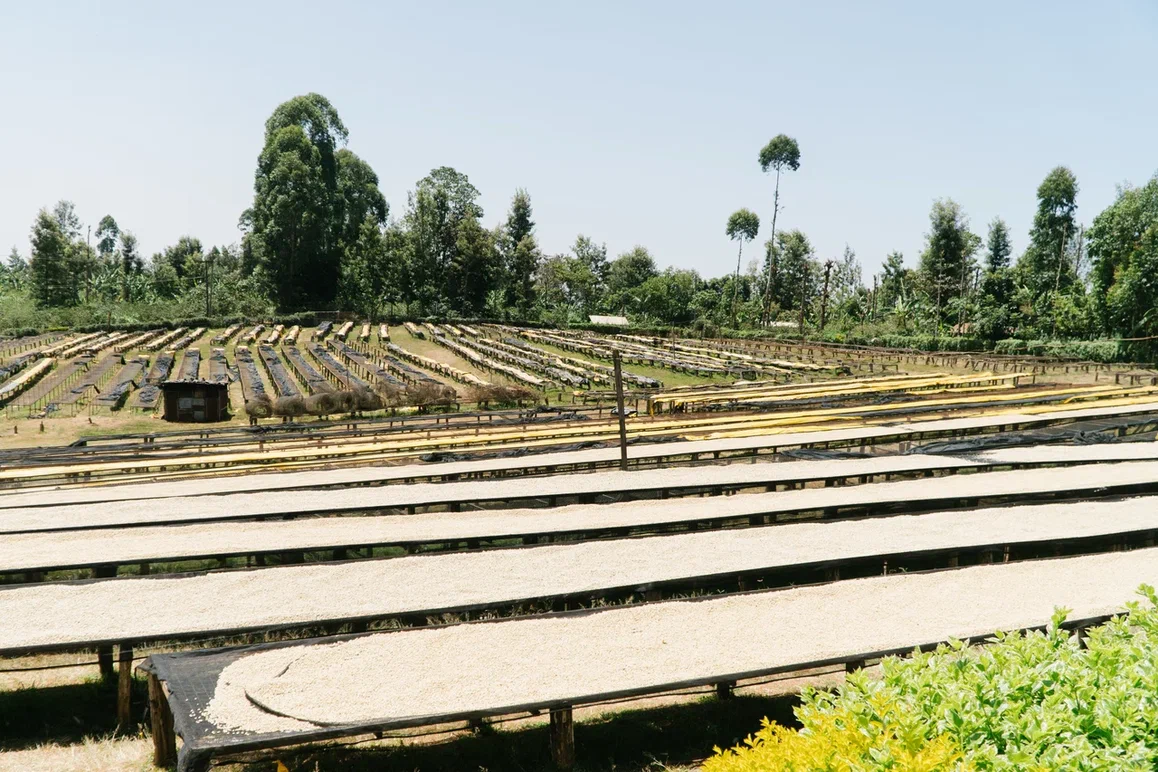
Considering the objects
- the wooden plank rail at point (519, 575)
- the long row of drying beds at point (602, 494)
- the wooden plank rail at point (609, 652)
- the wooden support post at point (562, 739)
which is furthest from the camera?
the long row of drying beds at point (602, 494)

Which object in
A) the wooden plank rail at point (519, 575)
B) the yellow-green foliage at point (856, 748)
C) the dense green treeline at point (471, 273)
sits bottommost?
the wooden plank rail at point (519, 575)

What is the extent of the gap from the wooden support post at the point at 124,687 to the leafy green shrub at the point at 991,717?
7755mm

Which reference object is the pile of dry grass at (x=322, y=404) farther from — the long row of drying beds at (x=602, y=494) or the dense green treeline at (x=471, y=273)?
the dense green treeline at (x=471, y=273)

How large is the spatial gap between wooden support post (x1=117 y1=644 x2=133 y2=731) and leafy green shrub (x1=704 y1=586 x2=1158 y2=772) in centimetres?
776

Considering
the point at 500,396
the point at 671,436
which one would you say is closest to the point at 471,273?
the point at 500,396

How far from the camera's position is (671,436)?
27359mm

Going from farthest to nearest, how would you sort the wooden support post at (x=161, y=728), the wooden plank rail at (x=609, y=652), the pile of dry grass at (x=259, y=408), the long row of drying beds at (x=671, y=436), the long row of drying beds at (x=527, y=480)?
the pile of dry grass at (x=259, y=408)
the long row of drying beds at (x=671, y=436)
the long row of drying beds at (x=527, y=480)
the wooden support post at (x=161, y=728)
the wooden plank rail at (x=609, y=652)

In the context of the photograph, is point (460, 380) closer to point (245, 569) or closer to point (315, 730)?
point (245, 569)

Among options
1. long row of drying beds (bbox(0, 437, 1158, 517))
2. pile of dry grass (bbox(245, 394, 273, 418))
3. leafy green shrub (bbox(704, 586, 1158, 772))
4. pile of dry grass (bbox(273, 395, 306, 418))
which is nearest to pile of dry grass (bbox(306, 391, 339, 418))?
pile of dry grass (bbox(273, 395, 306, 418))

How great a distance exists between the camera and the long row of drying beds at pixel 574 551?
10742mm

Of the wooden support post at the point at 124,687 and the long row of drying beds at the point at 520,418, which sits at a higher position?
the long row of drying beds at the point at 520,418

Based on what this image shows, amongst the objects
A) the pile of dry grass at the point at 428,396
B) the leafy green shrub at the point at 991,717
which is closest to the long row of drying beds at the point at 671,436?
the pile of dry grass at the point at 428,396

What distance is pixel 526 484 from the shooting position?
62.7 ft

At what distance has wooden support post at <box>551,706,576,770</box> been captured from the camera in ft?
28.6
